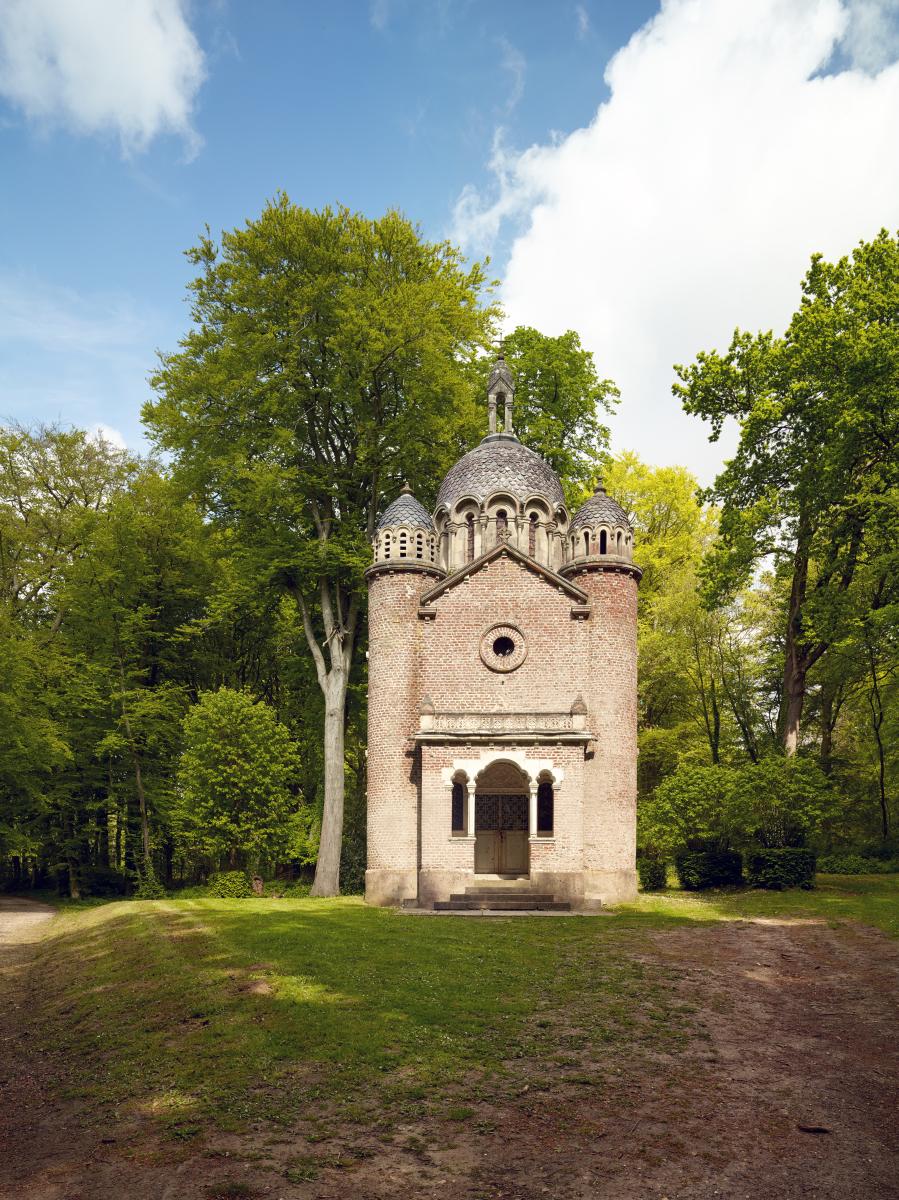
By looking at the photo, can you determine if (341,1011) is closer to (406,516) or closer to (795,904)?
(795,904)

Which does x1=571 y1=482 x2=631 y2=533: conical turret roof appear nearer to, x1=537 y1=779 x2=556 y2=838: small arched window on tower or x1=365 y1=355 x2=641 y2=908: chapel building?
x1=365 y1=355 x2=641 y2=908: chapel building

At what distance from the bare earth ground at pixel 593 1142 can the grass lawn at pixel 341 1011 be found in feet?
1.33

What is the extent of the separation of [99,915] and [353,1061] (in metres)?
16.8

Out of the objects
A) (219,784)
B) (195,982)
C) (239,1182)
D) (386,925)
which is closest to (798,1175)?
(239,1182)

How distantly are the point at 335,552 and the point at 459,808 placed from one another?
8.89 m

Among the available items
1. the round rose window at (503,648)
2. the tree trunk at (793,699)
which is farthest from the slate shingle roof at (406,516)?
the tree trunk at (793,699)

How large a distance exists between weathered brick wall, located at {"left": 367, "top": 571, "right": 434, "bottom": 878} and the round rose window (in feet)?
6.45

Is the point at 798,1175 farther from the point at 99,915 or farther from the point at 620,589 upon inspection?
the point at 99,915

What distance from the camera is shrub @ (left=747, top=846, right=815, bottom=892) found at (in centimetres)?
2623

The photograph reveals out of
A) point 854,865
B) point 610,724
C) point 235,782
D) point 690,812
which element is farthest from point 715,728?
point 235,782

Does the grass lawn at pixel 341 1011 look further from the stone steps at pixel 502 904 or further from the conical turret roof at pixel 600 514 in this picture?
the conical turret roof at pixel 600 514

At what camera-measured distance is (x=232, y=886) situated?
2908 centimetres

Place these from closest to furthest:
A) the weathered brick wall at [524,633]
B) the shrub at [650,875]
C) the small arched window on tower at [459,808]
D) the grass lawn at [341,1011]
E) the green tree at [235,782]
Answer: the grass lawn at [341,1011] → the weathered brick wall at [524,633] → the small arched window on tower at [459,808] → the green tree at [235,782] → the shrub at [650,875]

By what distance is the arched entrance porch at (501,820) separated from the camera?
26.1 m
